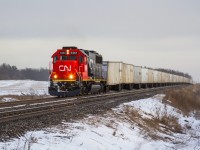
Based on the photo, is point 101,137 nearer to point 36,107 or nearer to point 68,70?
point 36,107

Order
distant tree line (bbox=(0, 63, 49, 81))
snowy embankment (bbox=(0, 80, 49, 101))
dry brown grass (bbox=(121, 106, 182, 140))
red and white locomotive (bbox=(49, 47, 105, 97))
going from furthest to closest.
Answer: distant tree line (bbox=(0, 63, 49, 81))
snowy embankment (bbox=(0, 80, 49, 101))
red and white locomotive (bbox=(49, 47, 105, 97))
dry brown grass (bbox=(121, 106, 182, 140))

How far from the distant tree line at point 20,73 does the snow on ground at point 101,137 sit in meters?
141

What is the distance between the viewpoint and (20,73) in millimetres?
176875

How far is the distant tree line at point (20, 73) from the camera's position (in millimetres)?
163875

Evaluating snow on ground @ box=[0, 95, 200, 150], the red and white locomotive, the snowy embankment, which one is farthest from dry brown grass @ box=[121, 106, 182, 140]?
the snowy embankment

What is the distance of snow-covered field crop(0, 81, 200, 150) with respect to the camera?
873 cm

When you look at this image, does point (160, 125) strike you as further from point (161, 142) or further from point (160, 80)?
point (160, 80)

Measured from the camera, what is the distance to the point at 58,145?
867cm

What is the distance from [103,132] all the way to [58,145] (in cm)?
338

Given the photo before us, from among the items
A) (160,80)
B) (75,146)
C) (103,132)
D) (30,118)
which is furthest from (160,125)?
(160,80)

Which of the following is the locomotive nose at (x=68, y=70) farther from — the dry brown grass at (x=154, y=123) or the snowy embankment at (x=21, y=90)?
the dry brown grass at (x=154, y=123)

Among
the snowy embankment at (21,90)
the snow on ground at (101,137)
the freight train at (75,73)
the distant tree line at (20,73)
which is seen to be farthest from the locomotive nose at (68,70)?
the distant tree line at (20,73)

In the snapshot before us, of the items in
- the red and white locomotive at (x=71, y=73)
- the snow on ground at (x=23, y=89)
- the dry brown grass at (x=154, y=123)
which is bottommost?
the dry brown grass at (x=154, y=123)

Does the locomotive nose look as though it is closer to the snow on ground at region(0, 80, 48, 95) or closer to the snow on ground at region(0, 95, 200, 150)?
the snow on ground at region(0, 95, 200, 150)
